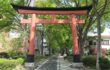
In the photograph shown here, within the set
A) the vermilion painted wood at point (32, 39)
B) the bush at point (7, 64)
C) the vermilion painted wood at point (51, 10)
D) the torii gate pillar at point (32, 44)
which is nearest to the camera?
the bush at point (7, 64)

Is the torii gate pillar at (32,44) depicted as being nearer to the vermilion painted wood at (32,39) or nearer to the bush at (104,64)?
the vermilion painted wood at (32,39)

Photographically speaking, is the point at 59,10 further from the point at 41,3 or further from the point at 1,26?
the point at 1,26

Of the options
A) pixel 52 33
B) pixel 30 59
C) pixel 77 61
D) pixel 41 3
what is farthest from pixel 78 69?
pixel 52 33

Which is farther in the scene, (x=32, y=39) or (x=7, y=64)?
(x=32, y=39)

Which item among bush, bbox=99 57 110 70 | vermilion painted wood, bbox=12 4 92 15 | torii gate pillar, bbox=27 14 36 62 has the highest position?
vermilion painted wood, bbox=12 4 92 15

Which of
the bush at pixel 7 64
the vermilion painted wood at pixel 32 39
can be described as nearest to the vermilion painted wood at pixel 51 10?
the vermilion painted wood at pixel 32 39

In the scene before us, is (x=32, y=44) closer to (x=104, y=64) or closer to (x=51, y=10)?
(x=51, y=10)

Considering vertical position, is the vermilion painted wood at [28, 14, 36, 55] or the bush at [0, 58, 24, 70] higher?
the vermilion painted wood at [28, 14, 36, 55]

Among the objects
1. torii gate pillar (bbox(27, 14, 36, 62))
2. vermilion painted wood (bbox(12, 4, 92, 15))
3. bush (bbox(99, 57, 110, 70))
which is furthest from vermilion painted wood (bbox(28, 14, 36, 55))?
bush (bbox(99, 57, 110, 70))

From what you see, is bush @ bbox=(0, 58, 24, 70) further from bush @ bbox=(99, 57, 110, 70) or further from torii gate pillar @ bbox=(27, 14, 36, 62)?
bush @ bbox=(99, 57, 110, 70)

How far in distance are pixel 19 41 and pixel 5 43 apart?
188 cm

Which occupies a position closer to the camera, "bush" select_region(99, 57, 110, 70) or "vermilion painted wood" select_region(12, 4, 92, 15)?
"bush" select_region(99, 57, 110, 70)

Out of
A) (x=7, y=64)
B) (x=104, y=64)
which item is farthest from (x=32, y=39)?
(x=104, y=64)

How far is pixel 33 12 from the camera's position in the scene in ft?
97.7
